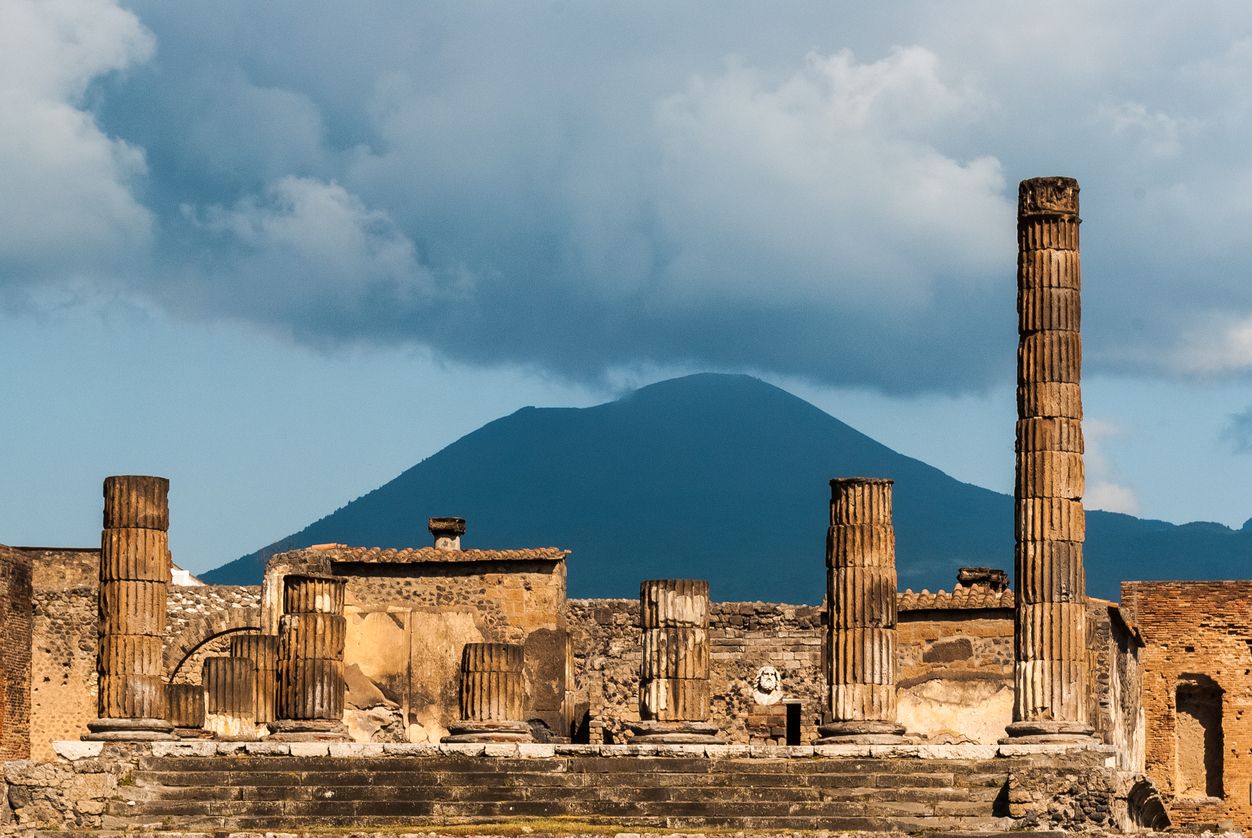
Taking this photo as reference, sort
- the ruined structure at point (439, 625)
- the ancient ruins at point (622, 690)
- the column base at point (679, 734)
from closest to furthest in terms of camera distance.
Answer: the ancient ruins at point (622, 690) → the column base at point (679, 734) → the ruined structure at point (439, 625)

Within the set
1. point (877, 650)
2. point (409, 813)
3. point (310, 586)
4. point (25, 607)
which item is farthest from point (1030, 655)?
point (25, 607)

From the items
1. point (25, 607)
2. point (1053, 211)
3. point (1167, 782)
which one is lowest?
point (1167, 782)

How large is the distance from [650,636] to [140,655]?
19.5ft

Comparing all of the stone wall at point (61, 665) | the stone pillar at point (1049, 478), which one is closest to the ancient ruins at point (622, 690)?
the stone pillar at point (1049, 478)

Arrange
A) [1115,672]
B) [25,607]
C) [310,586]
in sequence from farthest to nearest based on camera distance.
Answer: [25,607], [1115,672], [310,586]

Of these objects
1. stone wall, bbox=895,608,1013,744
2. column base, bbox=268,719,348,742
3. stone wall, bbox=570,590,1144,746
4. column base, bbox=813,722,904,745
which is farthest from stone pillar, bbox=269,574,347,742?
stone wall, bbox=895,608,1013,744

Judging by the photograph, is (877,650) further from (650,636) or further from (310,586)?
(310,586)

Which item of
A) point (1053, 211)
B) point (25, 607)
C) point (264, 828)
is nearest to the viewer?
point (264, 828)

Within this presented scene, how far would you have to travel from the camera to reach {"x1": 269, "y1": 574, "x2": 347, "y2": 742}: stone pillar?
33.2 meters

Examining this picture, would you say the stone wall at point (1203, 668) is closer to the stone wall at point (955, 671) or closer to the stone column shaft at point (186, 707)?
the stone wall at point (955, 671)

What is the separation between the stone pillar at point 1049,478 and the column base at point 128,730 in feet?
31.9

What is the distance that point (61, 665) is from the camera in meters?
44.4

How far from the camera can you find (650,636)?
1302 inches

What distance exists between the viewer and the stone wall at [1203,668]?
1797 inches
